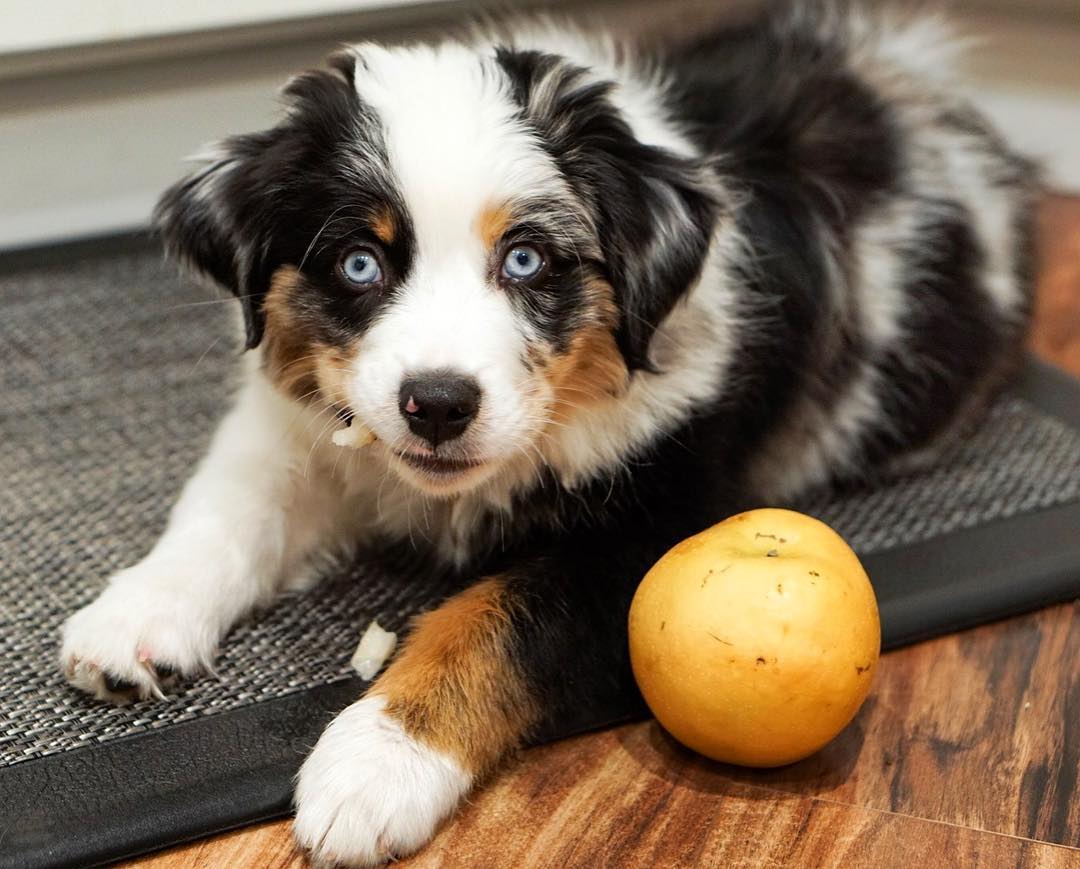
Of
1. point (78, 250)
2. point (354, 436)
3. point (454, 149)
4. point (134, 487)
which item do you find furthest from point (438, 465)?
point (78, 250)

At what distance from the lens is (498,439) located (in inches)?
72.9

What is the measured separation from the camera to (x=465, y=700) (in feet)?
5.93

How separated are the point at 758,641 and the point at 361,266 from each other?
787 millimetres

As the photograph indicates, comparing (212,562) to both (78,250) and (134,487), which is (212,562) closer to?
(134,487)

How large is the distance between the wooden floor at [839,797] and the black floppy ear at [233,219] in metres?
0.82

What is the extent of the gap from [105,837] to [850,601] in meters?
1.03

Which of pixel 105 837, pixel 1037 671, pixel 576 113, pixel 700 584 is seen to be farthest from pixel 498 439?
pixel 1037 671

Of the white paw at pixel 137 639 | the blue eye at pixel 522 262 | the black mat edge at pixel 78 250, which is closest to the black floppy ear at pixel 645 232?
the blue eye at pixel 522 262

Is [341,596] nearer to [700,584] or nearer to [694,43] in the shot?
[700,584]

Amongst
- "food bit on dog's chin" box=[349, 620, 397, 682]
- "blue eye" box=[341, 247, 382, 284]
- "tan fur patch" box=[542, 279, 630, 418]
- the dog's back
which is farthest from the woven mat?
"blue eye" box=[341, 247, 382, 284]

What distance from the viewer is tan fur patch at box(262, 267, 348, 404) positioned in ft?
6.45

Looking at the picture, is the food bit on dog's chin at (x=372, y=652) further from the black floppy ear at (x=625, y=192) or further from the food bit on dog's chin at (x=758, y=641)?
the black floppy ear at (x=625, y=192)

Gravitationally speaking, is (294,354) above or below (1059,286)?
above

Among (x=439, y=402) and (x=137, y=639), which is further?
(x=137, y=639)
